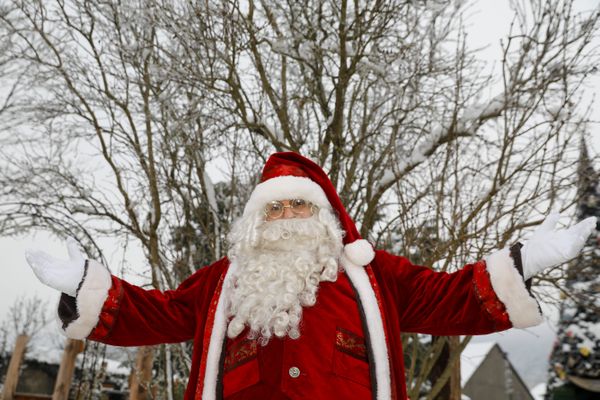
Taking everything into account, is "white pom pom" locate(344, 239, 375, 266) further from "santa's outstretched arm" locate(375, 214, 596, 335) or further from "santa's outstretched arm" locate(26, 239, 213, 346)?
"santa's outstretched arm" locate(26, 239, 213, 346)

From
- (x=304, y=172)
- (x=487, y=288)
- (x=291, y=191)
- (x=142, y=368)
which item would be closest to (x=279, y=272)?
(x=291, y=191)

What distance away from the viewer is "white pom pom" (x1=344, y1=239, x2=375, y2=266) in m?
2.36

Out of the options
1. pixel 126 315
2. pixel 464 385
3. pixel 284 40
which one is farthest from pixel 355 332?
pixel 464 385

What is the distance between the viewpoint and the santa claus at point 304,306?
2008 millimetres

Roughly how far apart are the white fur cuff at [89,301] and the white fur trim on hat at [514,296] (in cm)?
170

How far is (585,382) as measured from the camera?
29.7 feet

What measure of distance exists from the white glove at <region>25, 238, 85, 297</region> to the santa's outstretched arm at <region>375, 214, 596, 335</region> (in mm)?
1414

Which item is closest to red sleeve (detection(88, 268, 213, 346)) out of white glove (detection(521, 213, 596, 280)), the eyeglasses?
the eyeglasses

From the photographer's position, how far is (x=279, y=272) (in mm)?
2447

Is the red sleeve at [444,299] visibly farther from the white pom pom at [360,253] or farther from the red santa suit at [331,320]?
the white pom pom at [360,253]

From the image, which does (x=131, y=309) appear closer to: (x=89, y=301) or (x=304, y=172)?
(x=89, y=301)

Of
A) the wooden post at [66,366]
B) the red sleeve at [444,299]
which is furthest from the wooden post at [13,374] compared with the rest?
the red sleeve at [444,299]

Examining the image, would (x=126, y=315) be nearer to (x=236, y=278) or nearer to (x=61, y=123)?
(x=236, y=278)

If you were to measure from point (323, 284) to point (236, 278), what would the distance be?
0.45m
